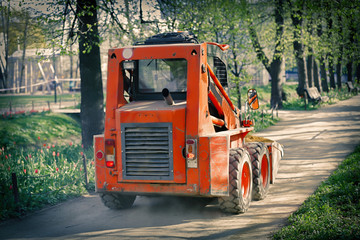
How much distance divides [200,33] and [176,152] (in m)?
11.8

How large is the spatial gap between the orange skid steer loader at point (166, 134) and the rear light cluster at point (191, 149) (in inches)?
0.6

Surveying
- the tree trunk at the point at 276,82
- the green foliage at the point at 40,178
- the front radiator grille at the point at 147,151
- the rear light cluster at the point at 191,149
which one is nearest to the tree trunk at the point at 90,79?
the green foliage at the point at 40,178

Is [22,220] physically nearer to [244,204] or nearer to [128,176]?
[128,176]

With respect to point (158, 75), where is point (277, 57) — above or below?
above

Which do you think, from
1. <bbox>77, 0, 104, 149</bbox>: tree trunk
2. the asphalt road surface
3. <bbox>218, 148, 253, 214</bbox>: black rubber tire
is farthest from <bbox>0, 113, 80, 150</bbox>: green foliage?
<bbox>218, 148, 253, 214</bbox>: black rubber tire

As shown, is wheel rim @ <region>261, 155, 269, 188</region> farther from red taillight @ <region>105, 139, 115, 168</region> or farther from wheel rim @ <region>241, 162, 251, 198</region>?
red taillight @ <region>105, 139, 115, 168</region>

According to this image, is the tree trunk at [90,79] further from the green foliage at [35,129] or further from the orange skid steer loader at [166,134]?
the orange skid steer loader at [166,134]

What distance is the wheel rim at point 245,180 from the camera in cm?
804

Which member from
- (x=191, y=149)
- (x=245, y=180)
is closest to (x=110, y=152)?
(x=191, y=149)

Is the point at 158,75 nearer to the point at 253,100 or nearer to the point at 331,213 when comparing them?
the point at 253,100

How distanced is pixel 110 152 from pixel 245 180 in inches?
97.0

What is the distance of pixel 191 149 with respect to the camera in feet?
23.1

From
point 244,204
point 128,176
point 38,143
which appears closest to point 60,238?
point 128,176

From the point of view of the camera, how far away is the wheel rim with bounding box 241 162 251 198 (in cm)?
804
